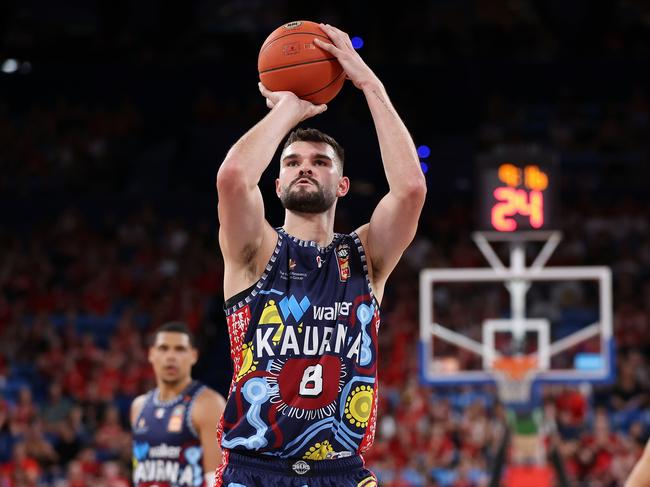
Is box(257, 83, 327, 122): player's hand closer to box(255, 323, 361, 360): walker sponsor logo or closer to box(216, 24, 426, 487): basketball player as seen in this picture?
box(216, 24, 426, 487): basketball player

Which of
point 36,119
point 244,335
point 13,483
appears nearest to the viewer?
point 244,335

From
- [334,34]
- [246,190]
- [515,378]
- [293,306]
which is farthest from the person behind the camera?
[515,378]

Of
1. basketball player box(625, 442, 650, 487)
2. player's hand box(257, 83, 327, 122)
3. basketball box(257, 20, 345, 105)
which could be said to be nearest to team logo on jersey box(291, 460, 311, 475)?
basketball player box(625, 442, 650, 487)

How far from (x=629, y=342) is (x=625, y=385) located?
1096 millimetres

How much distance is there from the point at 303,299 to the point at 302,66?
893 millimetres

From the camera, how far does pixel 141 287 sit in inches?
748

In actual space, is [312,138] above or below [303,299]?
above

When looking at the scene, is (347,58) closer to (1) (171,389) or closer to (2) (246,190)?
(2) (246,190)

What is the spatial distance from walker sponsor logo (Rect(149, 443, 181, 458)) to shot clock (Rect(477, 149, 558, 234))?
695 centimetres

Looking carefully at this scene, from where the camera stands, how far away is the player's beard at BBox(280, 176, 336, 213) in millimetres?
4301

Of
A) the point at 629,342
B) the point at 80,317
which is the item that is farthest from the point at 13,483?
the point at 629,342

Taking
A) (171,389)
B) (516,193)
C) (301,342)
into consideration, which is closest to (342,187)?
(301,342)

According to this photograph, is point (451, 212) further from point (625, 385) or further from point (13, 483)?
point (13, 483)

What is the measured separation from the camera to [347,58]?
441 centimetres
